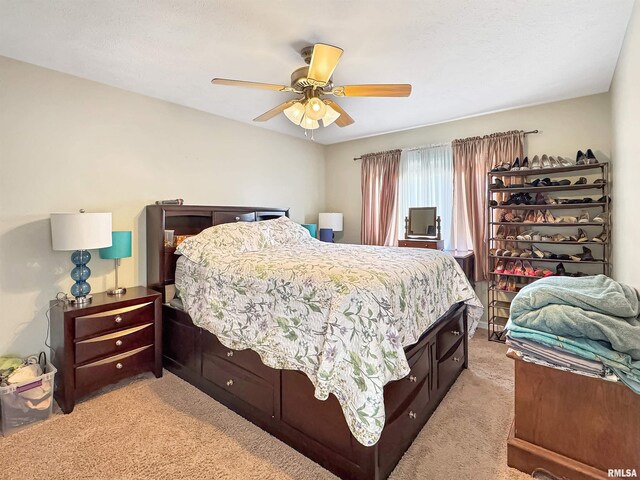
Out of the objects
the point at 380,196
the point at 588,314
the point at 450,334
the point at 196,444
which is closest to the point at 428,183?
the point at 380,196

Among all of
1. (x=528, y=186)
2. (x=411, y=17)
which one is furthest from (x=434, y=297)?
(x=528, y=186)

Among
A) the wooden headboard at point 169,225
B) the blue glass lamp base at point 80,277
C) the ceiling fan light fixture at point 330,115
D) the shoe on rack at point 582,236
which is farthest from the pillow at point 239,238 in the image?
the shoe on rack at point 582,236

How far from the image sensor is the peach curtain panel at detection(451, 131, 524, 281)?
12.1 feet

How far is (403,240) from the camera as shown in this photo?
4227mm

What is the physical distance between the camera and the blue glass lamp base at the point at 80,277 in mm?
2462

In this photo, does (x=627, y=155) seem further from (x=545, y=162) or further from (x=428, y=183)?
(x=428, y=183)

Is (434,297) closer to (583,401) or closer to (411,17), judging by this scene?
(583,401)

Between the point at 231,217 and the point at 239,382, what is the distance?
1847mm

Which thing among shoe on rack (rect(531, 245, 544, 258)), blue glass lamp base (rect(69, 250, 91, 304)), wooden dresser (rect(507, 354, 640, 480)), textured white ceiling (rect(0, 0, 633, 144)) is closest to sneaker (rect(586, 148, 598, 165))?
textured white ceiling (rect(0, 0, 633, 144))

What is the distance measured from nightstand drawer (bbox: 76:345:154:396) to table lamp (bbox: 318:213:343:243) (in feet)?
9.14

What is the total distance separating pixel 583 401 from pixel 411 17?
2.33m

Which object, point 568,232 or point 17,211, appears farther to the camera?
point 568,232

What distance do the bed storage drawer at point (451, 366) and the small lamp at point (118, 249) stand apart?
276 cm

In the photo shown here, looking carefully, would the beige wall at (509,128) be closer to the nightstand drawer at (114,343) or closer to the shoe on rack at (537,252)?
the shoe on rack at (537,252)
